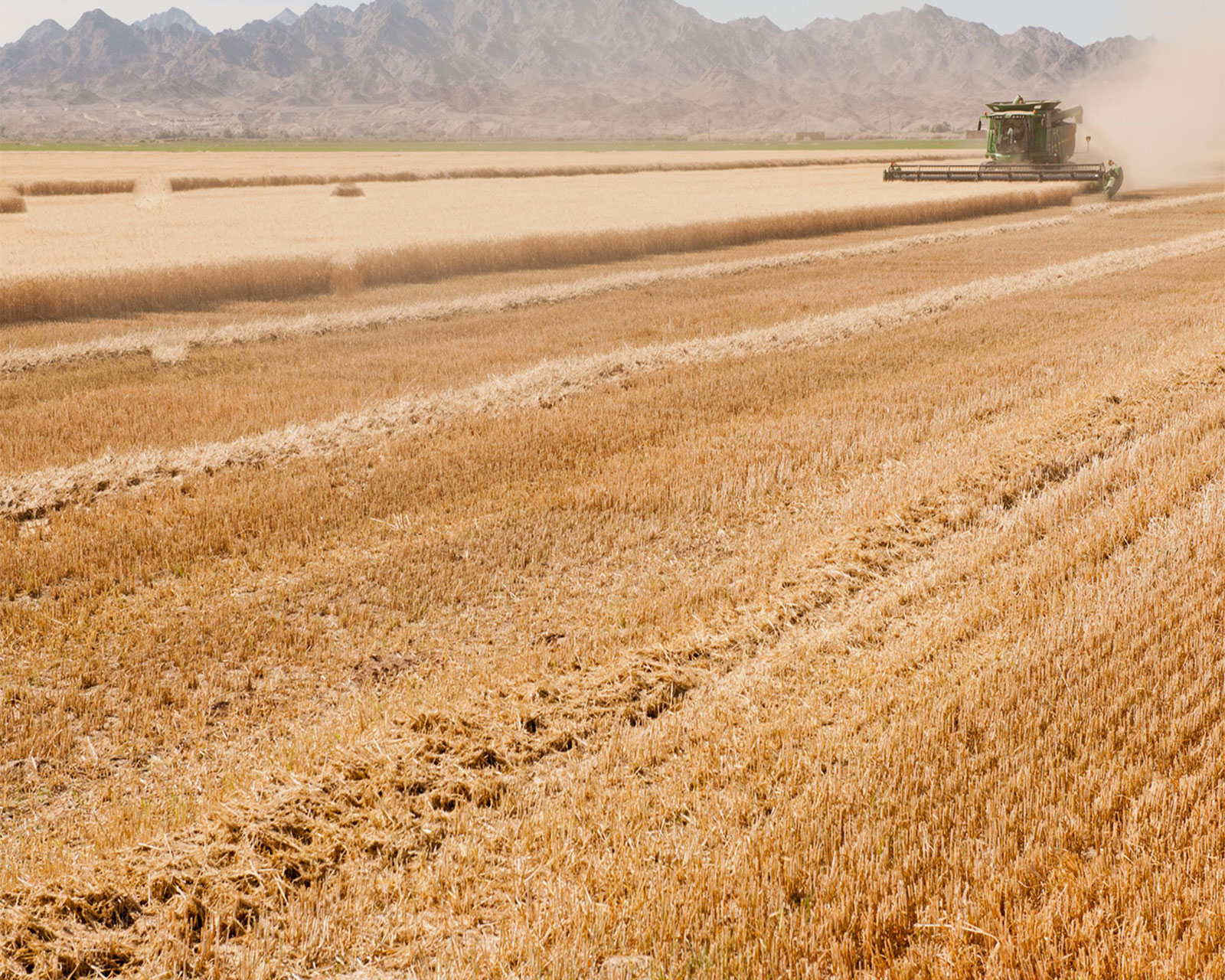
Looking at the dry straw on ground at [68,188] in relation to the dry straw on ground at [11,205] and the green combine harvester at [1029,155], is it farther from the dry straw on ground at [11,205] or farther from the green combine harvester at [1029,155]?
the green combine harvester at [1029,155]

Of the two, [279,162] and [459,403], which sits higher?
[279,162]

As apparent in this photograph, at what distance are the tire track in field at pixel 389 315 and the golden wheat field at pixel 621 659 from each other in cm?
50

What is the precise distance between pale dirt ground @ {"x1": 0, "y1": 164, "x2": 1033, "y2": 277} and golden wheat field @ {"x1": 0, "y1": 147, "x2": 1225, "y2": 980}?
7.51 meters

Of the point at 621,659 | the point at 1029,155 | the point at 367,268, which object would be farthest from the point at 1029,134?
the point at 621,659

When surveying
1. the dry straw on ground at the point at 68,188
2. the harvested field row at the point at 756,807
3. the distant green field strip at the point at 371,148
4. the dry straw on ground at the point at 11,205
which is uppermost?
the distant green field strip at the point at 371,148

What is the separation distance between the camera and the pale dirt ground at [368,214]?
68.0ft

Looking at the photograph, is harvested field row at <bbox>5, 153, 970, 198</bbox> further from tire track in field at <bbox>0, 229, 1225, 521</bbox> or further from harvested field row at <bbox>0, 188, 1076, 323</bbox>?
tire track in field at <bbox>0, 229, 1225, 521</bbox>

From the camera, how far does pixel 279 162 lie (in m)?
58.5

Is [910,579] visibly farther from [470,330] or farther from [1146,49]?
[1146,49]

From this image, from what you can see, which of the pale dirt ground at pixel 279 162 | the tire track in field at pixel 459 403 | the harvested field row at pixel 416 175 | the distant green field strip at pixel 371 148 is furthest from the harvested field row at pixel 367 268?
the distant green field strip at pixel 371 148

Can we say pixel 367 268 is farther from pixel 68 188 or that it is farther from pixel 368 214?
pixel 68 188

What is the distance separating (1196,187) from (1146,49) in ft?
111

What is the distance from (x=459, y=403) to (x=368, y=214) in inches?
746

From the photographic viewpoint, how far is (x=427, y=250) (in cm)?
2155
